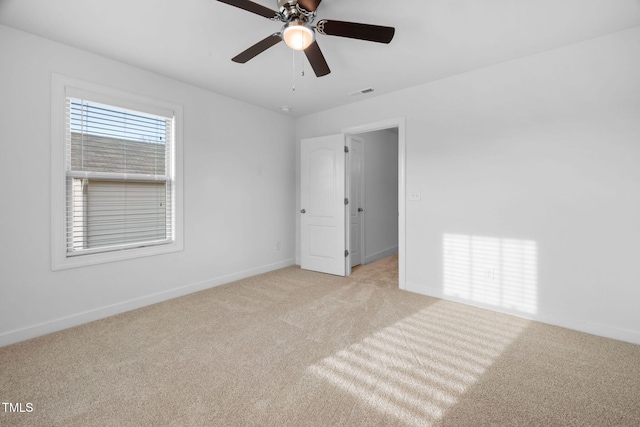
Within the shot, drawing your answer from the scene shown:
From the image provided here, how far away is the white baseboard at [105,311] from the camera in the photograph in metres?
2.32

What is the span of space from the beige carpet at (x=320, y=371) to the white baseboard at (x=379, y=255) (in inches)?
84.9

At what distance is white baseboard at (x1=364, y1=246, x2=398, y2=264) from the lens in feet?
16.8

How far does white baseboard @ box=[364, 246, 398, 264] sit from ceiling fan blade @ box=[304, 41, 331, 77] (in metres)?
3.45

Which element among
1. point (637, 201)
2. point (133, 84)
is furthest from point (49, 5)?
point (637, 201)

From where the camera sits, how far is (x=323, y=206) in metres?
4.38

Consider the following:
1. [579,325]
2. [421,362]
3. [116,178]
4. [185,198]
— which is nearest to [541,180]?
[579,325]

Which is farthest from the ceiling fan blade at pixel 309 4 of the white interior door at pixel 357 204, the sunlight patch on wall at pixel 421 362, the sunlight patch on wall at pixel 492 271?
the white interior door at pixel 357 204

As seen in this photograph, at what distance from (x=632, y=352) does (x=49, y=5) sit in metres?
5.00

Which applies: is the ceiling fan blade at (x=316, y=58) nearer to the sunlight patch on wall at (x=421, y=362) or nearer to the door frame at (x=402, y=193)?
the door frame at (x=402, y=193)

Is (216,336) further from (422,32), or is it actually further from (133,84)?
(422,32)

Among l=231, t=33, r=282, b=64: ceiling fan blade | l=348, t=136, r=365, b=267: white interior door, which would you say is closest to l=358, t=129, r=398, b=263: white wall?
l=348, t=136, r=365, b=267: white interior door

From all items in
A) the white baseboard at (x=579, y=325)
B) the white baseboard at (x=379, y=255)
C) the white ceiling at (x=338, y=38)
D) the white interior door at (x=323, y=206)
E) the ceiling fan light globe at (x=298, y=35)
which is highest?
the white ceiling at (x=338, y=38)

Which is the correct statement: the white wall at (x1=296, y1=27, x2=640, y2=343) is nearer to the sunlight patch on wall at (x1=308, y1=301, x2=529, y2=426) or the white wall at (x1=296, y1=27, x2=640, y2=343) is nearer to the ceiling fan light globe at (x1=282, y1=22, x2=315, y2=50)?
the sunlight patch on wall at (x1=308, y1=301, x2=529, y2=426)

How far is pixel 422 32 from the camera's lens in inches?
91.7
